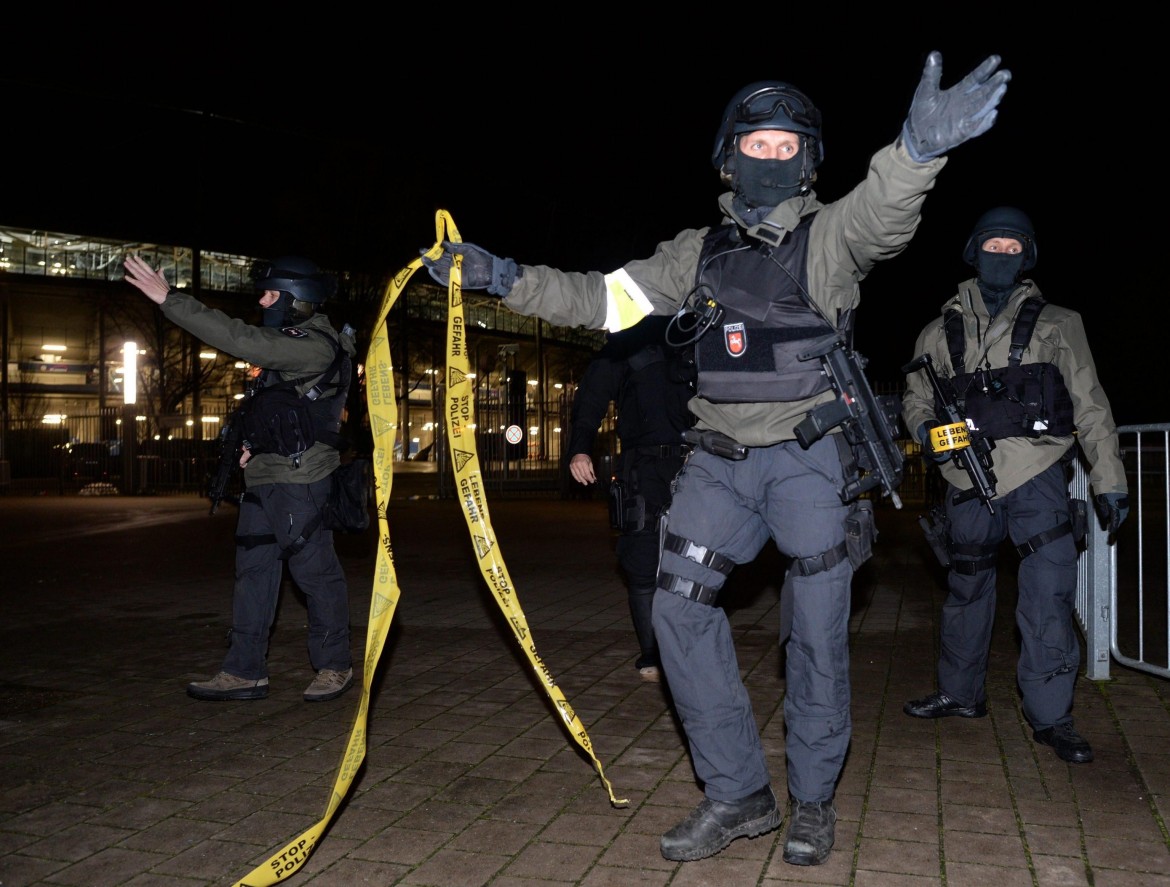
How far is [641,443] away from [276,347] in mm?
1873

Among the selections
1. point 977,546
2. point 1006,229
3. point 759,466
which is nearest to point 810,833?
point 759,466

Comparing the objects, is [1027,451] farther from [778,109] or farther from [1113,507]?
[778,109]

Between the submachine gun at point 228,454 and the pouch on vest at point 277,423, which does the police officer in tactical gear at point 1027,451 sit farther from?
the submachine gun at point 228,454

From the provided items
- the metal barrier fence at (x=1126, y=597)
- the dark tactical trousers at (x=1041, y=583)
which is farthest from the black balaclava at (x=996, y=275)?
the metal barrier fence at (x=1126, y=597)

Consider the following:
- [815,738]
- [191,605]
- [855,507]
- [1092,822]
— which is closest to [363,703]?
[815,738]

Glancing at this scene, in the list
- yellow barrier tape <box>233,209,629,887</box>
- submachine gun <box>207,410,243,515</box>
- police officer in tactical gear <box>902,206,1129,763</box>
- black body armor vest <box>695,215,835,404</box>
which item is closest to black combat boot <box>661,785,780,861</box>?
yellow barrier tape <box>233,209,629,887</box>

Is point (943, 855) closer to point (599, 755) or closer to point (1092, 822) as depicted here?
point (1092, 822)

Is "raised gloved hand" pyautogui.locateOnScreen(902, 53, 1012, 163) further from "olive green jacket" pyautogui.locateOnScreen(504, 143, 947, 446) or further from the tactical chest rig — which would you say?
the tactical chest rig

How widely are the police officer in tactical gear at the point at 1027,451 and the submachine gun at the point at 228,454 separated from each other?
3.22m

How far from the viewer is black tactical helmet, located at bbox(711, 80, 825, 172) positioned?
10.7 ft

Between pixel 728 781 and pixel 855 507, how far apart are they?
3.09ft

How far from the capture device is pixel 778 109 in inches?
128

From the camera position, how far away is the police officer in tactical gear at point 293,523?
5.11 m

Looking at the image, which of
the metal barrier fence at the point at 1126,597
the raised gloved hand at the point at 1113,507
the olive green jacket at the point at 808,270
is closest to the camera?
the olive green jacket at the point at 808,270
